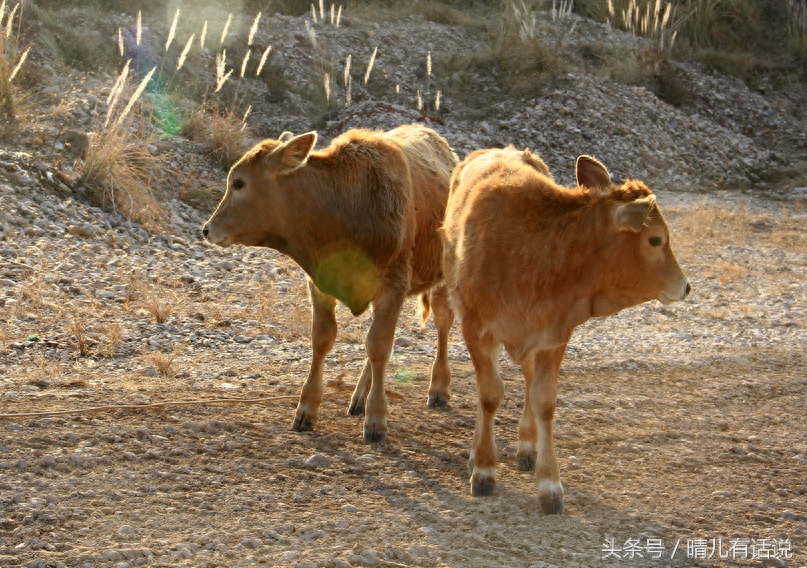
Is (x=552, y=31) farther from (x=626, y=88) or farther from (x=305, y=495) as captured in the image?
(x=305, y=495)

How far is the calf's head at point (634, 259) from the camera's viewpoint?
19.0 feet

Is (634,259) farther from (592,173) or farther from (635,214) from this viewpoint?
(592,173)

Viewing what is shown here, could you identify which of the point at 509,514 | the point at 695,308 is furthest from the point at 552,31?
the point at 509,514

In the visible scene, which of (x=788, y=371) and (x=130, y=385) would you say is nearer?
(x=130, y=385)

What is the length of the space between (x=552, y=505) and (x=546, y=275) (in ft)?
4.36

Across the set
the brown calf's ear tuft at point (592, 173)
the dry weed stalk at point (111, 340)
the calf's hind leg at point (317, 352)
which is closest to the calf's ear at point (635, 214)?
the brown calf's ear tuft at point (592, 173)

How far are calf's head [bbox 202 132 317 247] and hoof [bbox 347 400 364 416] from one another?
5.25 feet

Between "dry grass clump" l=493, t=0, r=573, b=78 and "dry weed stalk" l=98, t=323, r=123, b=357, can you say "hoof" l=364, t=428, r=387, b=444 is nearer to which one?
"dry weed stalk" l=98, t=323, r=123, b=357

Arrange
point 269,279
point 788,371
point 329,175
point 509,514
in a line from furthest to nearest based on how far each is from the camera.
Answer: point 269,279 < point 788,371 < point 329,175 < point 509,514

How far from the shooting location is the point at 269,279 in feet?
38.9

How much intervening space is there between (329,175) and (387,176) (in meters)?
0.43

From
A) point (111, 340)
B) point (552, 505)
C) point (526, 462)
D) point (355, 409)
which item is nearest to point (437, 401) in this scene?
point (355, 409)

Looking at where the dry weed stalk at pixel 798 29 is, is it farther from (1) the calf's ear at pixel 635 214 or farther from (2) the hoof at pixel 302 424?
(1) the calf's ear at pixel 635 214

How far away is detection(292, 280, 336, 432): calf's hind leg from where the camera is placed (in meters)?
7.34
